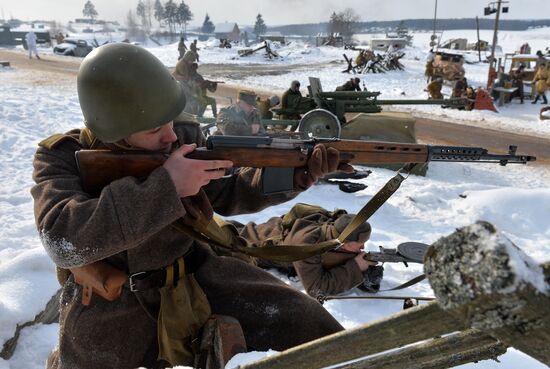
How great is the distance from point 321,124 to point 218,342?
259 inches

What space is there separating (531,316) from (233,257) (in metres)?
1.81

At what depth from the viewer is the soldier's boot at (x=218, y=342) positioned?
1.91 meters

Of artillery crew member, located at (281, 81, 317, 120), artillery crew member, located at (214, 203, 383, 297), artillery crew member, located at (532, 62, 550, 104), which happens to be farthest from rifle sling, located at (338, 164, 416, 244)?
artillery crew member, located at (532, 62, 550, 104)

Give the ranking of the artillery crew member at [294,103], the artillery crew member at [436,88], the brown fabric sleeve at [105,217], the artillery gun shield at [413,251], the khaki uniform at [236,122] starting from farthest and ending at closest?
the artillery crew member at [436,88]
the artillery crew member at [294,103]
the khaki uniform at [236,122]
the artillery gun shield at [413,251]
the brown fabric sleeve at [105,217]

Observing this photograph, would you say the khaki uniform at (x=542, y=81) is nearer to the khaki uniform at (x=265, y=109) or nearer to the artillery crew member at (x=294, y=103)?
the artillery crew member at (x=294, y=103)

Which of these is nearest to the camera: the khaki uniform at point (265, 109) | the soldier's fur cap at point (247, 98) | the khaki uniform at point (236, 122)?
the khaki uniform at point (236, 122)

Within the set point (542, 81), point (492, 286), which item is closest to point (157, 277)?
point (492, 286)

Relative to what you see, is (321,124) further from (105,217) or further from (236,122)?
(105,217)

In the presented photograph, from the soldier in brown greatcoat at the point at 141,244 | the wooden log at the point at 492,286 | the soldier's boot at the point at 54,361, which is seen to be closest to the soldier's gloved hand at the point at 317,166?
the soldier in brown greatcoat at the point at 141,244

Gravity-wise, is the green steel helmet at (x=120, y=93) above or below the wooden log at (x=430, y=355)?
above

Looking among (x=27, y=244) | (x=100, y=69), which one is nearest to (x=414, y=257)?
(x=100, y=69)

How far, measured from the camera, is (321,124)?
26.7ft

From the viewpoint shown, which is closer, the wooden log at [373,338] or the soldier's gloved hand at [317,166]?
the wooden log at [373,338]

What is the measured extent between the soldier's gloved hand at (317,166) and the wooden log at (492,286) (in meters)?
1.60
